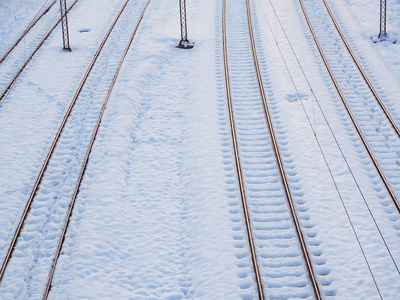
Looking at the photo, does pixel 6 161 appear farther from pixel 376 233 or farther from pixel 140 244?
pixel 376 233

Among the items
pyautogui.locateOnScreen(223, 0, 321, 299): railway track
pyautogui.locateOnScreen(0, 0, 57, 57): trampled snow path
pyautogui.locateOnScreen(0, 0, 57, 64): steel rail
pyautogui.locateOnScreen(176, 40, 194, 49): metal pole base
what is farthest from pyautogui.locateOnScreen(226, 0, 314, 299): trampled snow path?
pyautogui.locateOnScreen(0, 0, 57, 57): trampled snow path

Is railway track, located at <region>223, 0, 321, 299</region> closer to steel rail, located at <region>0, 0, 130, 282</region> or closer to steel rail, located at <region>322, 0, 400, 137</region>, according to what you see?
steel rail, located at <region>322, 0, 400, 137</region>

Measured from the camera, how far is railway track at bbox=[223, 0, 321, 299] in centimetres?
1091

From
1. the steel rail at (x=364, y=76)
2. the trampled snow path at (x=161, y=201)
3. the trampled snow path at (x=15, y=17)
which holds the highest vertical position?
the trampled snow path at (x=15, y=17)

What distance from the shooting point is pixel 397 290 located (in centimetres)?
1047

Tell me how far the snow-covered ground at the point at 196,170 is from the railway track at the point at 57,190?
0.06 meters

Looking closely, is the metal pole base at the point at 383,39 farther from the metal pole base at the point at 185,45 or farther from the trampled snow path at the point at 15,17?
the trampled snow path at the point at 15,17

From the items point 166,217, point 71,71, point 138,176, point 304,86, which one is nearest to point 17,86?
point 71,71

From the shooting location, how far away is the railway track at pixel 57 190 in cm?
1138

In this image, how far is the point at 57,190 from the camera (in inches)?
550

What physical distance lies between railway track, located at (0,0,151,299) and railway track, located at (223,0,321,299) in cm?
529

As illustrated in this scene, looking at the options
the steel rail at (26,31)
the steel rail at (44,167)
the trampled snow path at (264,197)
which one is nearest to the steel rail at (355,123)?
the trampled snow path at (264,197)

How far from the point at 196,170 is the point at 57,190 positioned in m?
4.55

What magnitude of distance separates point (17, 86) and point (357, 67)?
51.9 ft
